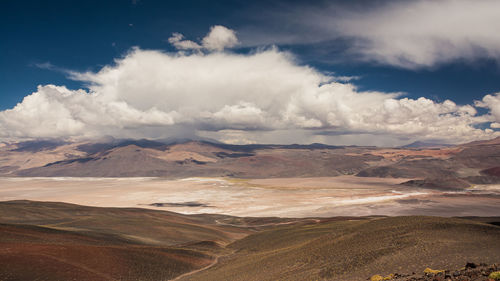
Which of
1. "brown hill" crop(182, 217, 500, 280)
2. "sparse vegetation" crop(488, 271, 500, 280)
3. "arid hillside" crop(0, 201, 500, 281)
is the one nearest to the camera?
"sparse vegetation" crop(488, 271, 500, 280)

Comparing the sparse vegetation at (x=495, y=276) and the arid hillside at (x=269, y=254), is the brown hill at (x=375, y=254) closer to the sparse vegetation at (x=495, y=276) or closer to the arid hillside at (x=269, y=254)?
the arid hillside at (x=269, y=254)

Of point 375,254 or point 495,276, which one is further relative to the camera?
point 375,254

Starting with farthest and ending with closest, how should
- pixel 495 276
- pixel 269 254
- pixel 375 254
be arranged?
pixel 269 254 < pixel 375 254 < pixel 495 276

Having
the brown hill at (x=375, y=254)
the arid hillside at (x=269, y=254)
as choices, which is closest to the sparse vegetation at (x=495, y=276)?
the arid hillside at (x=269, y=254)

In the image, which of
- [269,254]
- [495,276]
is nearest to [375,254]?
[495,276]

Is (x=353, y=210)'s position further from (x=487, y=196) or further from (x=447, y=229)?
(x=447, y=229)

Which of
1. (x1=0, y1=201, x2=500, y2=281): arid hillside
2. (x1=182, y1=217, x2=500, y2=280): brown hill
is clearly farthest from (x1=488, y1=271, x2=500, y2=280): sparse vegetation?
(x1=182, y1=217, x2=500, y2=280): brown hill

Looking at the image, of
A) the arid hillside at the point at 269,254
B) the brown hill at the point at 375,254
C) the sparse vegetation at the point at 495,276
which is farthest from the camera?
the arid hillside at the point at 269,254

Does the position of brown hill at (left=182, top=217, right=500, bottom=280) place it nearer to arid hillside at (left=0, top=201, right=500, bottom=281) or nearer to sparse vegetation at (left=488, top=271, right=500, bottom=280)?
arid hillside at (left=0, top=201, right=500, bottom=281)

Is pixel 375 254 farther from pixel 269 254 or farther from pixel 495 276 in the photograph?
pixel 269 254

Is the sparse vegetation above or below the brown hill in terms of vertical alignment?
above

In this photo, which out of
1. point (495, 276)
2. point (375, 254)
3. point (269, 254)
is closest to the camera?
point (495, 276)
